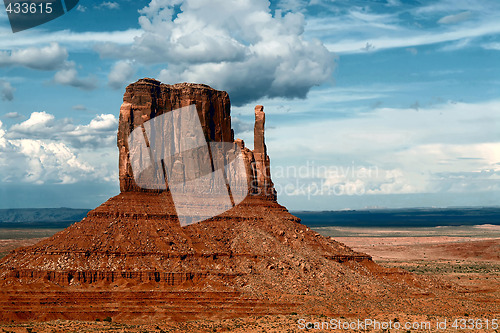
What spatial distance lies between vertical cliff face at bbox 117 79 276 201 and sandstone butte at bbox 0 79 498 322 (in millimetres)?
199

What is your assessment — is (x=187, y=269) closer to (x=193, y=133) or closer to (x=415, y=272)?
(x=193, y=133)

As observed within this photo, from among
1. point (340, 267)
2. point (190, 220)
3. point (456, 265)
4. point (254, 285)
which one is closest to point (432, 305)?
point (340, 267)

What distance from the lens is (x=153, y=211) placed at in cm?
8944

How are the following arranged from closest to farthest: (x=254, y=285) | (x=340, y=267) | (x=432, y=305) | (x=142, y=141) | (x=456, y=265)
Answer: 1. (x=432, y=305)
2. (x=254, y=285)
3. (x=340, y=267)
4. (x=142, y=141)
5. (x=456, y=265)

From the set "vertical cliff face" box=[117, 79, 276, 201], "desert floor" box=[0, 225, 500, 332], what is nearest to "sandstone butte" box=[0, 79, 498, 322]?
"vertical cliff face" box=[117, 79, 276, 201]

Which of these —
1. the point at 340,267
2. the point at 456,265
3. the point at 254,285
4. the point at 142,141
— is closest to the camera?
the point at 254,285

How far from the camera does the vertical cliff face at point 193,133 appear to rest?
92.8m

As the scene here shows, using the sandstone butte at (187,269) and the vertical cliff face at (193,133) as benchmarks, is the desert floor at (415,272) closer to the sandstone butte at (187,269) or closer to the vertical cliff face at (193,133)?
the sandstone butte at (187,269)

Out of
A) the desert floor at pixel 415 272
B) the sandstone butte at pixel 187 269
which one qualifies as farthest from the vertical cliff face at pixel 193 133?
the desert floor at pixel 415 272

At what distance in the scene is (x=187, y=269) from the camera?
81750 millimetres

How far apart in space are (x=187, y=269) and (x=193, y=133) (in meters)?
23.5

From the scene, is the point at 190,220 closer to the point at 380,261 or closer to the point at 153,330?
the point at 153,330

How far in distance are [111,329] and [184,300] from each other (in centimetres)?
1691

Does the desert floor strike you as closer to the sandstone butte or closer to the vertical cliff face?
the sandstone butte
